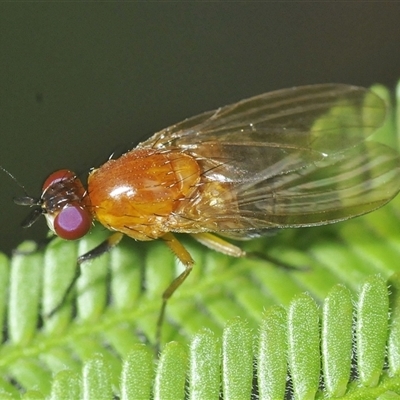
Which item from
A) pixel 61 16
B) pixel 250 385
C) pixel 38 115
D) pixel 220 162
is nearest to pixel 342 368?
pixel 250 385

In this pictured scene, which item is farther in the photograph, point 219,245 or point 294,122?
point 294,122

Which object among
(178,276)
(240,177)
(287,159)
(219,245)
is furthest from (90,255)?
(287,159)

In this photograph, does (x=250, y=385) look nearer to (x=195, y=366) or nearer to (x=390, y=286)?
(x=195, y=366)

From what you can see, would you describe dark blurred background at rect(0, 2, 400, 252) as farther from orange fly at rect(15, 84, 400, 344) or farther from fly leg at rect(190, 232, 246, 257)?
fly leg at rect(190, 232, 246, 257)

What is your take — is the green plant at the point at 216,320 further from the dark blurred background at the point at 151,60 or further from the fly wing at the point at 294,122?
the dark blurred background at the point at 151,60

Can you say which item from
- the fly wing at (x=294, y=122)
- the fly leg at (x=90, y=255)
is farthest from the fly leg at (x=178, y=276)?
the fly wing at (x=294, y=122)

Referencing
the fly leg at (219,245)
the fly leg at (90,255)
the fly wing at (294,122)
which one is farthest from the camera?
the fly wing at (294,122)

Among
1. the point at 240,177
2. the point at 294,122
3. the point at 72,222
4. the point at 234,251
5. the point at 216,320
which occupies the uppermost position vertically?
the point at 294,122

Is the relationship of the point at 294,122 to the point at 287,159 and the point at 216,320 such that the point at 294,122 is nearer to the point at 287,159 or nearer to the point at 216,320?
the point at 287,159
